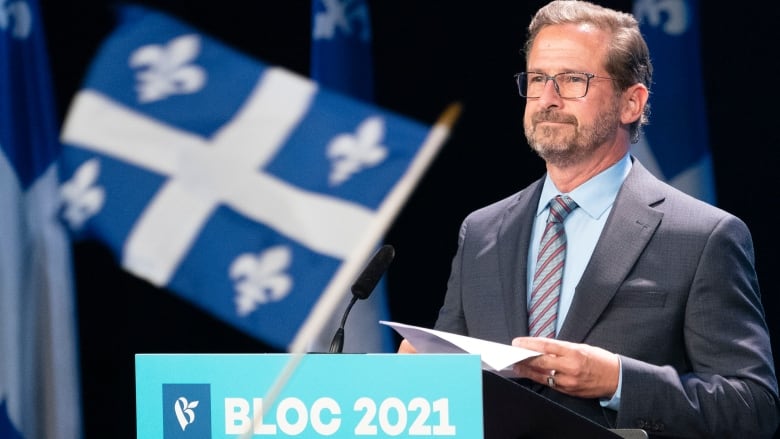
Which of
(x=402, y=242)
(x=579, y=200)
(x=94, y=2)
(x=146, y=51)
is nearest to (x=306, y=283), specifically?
(x=402, y=242)

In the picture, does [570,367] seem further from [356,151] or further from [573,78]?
[356,151]

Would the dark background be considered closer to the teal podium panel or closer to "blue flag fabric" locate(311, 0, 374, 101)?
"blue flag fabric" locate(311, 0, 374, 101)

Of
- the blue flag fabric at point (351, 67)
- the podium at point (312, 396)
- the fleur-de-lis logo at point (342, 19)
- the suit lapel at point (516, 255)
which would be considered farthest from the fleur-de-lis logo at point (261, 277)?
the podium at point (312, 396)

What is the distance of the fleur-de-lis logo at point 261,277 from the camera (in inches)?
142

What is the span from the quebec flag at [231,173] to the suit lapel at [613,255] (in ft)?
4.89

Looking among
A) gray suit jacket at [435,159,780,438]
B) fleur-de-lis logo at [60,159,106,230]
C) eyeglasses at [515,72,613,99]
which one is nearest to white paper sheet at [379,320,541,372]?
gray suit jacket at [435,159,780,438]

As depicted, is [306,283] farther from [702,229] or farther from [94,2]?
[702,229]

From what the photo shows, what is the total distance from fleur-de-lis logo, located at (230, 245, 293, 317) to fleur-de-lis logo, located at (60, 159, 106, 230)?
23.3 inches

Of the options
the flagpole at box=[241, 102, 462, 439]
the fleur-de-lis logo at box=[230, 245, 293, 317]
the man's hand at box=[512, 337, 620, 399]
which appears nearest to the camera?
the man's hand at box=[512, 337, 620, 399]

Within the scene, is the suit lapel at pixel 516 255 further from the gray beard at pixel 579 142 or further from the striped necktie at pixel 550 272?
the gray beard at pixel 579 142

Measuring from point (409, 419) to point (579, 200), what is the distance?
885 millimetres

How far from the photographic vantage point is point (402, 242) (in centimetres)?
348

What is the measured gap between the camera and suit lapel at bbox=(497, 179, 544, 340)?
2004 millimetres

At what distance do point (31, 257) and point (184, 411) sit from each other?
104 inches
